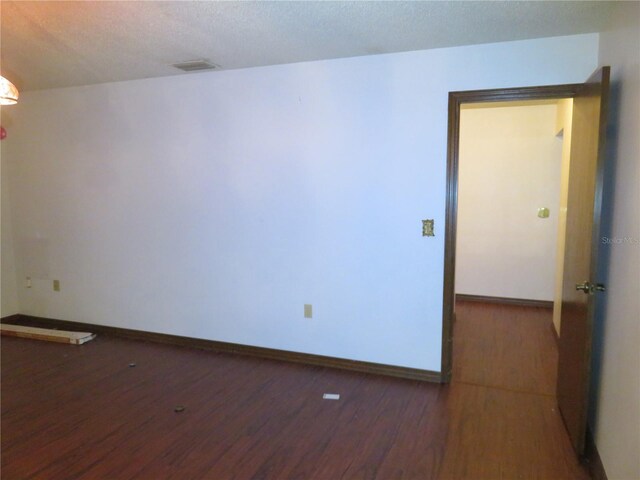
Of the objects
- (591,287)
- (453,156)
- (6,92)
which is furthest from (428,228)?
(6,92)

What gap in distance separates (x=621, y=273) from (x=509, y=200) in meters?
3.45

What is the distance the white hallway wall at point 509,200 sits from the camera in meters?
4.93

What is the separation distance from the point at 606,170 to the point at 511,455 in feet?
5.21

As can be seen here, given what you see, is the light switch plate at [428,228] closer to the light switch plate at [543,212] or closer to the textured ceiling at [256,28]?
the textured ceiling at [256,28]

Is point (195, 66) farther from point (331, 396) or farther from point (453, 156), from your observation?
point (331, 396)

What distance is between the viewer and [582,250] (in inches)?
86.6

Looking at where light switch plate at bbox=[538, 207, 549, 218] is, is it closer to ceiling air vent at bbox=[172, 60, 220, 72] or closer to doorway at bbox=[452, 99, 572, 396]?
doorway at bbox=[452, 99, 572, 396]

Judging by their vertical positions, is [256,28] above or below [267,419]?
above

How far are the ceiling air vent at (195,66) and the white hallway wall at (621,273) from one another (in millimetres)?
2614

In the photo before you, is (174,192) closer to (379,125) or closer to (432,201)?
(379,125)

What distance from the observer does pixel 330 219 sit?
10.8 ft

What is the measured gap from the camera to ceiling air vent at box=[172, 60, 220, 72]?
320 centimetres

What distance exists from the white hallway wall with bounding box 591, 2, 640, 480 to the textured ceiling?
430 millimetres

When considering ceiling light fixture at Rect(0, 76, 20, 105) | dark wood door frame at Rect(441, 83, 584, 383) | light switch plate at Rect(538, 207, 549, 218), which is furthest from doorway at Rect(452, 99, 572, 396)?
ceiling light fixture at Rect(0, 76, 20, 105)
